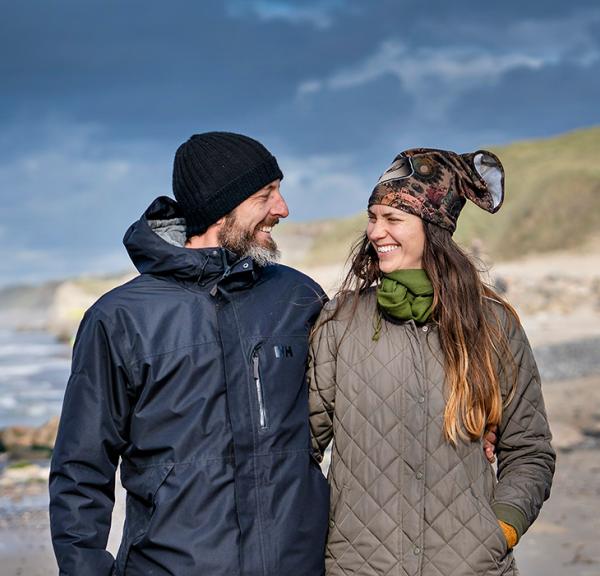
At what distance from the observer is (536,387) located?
10.9 feet

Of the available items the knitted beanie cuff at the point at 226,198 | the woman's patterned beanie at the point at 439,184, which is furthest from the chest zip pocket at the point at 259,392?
the woman's patterned beanie at the point at 439,184

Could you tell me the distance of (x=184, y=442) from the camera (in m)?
2.94

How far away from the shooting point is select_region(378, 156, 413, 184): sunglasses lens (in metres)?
3.34

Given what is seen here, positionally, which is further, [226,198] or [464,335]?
[226,198]

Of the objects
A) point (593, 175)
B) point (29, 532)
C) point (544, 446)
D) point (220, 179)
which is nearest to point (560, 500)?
point (29, 532)

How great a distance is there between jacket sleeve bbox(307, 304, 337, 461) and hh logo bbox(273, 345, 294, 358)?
5.6 inches

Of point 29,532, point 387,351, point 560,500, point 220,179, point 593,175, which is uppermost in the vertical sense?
point 593,175

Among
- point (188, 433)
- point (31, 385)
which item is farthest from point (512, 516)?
point (31, 385)

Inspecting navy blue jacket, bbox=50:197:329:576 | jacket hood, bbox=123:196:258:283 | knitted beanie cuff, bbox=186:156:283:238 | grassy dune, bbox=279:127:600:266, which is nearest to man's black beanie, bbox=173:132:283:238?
knitted beanie cuff, bbox=186:156:283:238

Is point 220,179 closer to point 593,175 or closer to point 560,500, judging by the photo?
point 560,500

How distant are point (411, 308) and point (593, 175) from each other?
79.1m

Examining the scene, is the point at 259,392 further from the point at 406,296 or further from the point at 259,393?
the point at 406,296

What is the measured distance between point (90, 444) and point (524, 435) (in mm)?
1451

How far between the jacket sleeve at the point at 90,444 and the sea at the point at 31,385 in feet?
47.8
